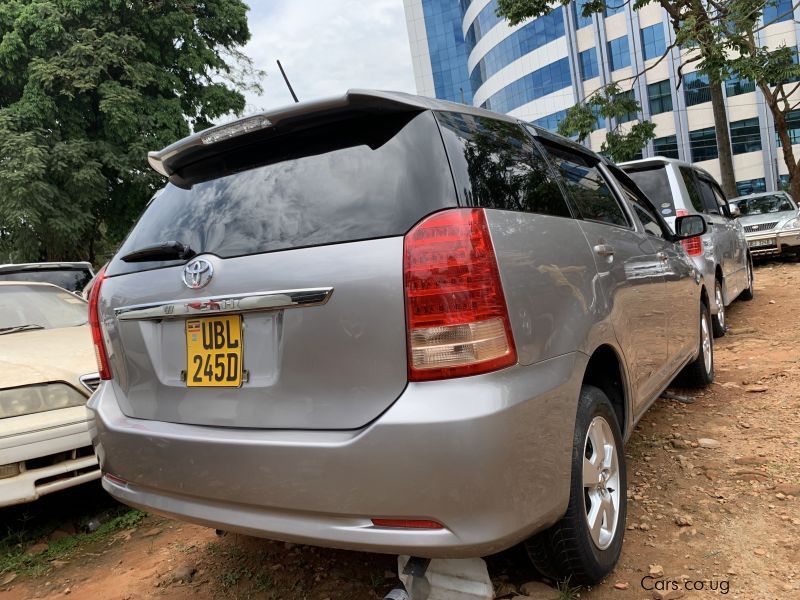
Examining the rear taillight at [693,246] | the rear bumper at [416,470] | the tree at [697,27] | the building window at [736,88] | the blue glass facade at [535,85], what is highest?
the blue glass facade at [535,85]

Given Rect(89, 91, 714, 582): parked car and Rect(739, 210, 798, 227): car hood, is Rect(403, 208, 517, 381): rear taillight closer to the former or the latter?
Rect(89, 91, 714, 582): parked car

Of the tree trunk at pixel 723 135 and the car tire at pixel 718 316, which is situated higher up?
the tree trunk at pixel 723 135

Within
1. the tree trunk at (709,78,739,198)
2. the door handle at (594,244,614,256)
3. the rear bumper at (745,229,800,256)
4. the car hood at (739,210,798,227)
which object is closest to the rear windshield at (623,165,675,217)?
the door handle at (594,244,614,256)

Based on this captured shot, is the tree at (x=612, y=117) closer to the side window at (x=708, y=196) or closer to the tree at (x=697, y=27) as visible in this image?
the tree at (x=697, y=27)

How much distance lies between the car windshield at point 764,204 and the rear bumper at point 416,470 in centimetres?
1123

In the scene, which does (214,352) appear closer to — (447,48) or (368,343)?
(368,343)

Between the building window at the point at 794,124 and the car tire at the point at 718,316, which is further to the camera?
the building window at the point at 794,124

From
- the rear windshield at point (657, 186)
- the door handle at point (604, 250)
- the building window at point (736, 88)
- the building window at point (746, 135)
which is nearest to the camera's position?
the door handle at point (604, 250)

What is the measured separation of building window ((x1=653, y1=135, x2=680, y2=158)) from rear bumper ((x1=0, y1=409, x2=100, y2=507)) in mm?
38384

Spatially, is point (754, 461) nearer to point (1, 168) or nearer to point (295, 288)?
point (295, 288)

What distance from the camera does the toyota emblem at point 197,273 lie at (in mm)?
1793

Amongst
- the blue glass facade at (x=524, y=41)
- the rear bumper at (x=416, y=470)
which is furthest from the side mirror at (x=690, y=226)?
the blue glass facade at (x=524, y=41)

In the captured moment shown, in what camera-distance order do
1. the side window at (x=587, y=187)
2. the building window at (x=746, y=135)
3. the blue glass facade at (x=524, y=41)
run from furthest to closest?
the blue glass facade at (x=524, y=41), the building window at (x=746, y=135), the side window at (x=587, y=187)

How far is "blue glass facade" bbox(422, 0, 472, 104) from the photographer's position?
170 ft
